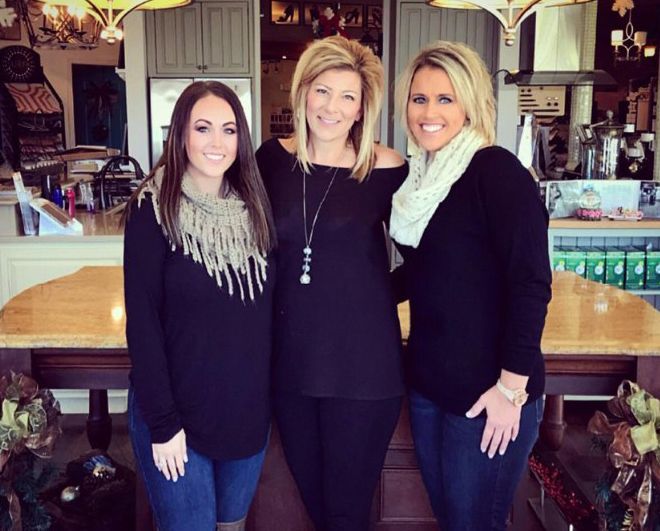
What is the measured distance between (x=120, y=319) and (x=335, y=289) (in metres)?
0.80

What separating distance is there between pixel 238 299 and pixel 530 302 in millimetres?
596

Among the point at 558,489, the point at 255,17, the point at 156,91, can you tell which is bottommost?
the point at 558,489

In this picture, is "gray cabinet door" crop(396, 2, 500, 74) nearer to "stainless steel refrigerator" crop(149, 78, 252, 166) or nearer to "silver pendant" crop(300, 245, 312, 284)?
"stainless steel refrigerator" crop(149, 78, 252, 166)

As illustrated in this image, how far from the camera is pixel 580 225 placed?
13.4 ft

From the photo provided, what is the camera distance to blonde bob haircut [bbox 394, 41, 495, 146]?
5.31ft

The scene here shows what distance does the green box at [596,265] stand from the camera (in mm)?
4066

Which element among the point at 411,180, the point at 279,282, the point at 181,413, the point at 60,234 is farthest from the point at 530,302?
the point at 60,234

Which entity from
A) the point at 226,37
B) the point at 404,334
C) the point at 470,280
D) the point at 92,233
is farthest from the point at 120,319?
the point at 226,37

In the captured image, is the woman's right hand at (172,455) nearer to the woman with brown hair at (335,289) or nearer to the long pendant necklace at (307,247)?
the woman with brown hair at (335,289)

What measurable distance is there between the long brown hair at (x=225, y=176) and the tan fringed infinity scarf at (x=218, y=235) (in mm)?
15

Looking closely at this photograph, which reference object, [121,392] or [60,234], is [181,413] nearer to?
[121,392]

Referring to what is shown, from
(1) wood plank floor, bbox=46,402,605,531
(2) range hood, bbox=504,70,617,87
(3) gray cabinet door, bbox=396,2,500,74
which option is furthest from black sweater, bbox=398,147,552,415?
(3) gray cabinet door, bbox=396,2,500,74

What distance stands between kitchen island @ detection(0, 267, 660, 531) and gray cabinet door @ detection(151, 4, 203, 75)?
4.28 meters

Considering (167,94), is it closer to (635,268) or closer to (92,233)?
(92,233)
